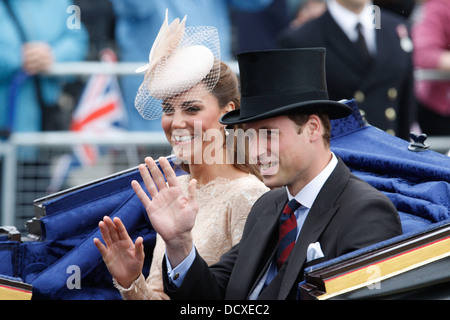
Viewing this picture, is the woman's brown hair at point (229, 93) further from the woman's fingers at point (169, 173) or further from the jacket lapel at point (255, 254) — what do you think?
the woman's fingers at point (169, 173)

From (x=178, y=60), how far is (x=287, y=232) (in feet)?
2.98

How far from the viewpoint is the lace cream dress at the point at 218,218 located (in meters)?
3.42

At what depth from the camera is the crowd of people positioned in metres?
5.19

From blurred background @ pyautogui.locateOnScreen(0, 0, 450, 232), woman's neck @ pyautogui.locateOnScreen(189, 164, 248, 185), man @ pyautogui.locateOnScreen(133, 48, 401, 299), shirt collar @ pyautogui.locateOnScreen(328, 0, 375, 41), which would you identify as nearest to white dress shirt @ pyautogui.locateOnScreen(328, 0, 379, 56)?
shirt collar @ pyautogui.locateOnScreen(328, 0, 375, 41)

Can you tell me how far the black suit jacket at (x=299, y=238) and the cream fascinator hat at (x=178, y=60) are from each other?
0.63 m

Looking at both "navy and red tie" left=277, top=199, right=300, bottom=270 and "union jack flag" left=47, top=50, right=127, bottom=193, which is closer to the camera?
"navy and red tie" left=277, top=199, right=300, bottom=270

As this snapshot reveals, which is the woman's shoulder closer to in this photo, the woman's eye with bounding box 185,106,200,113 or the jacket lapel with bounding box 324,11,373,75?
the woman's eye with bounding box 185,106,200,113

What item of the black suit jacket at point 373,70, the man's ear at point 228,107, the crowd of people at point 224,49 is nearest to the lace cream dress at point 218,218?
the man's ear at point 228,107

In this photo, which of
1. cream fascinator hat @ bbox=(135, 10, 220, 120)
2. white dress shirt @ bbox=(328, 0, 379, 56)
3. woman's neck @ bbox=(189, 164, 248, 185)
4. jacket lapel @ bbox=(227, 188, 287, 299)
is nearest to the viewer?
jacket lapel @ bbox=(227, 188, 287, 299)

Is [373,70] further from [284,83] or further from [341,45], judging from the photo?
[284,83]

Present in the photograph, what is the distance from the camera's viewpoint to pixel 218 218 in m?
3.50

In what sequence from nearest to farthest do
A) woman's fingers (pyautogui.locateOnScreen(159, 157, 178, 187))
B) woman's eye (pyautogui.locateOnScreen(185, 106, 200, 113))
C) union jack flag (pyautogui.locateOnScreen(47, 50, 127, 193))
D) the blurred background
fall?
woman's fingers (pyautogui.locateOnScreen(159, 157, 178, 187)) → woman's eye (pyautogui.locateOnScreen(185, 106, 200, 113)) → the blurred background → union jack flag (pyautogui.locateOnScreen(47, 50, 127, 193))

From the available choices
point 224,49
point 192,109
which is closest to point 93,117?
point 224,49

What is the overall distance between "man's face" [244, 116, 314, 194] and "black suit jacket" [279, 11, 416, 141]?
2.36 metres
